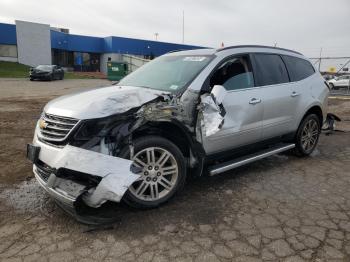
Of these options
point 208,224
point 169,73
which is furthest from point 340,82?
point 208,224

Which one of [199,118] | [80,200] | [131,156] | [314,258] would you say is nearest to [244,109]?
[199,118]

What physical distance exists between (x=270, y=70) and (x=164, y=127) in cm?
221

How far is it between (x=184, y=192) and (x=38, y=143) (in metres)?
1.82

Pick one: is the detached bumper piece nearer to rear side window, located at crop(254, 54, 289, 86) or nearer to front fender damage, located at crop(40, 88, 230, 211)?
front fender damage, located at crop(40, 88, 230, 211)

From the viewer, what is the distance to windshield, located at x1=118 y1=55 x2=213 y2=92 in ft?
13.3

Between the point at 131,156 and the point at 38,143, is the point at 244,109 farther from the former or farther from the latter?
the point at 38,143

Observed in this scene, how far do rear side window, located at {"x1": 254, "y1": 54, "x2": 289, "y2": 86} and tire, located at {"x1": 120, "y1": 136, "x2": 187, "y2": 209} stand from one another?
1.83m

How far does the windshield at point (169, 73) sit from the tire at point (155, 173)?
2.54ft

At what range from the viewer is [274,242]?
10.1 feet

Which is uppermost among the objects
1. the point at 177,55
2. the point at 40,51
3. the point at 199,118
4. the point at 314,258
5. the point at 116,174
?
the point at 40,51

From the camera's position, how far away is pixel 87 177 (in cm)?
317

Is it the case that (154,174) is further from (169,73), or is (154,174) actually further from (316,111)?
(316,111)

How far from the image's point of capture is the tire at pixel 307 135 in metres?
5.56

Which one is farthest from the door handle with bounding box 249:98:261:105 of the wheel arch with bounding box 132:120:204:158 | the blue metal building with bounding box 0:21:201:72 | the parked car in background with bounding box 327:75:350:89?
the blue metal building with bounding box 0:21:201:72
